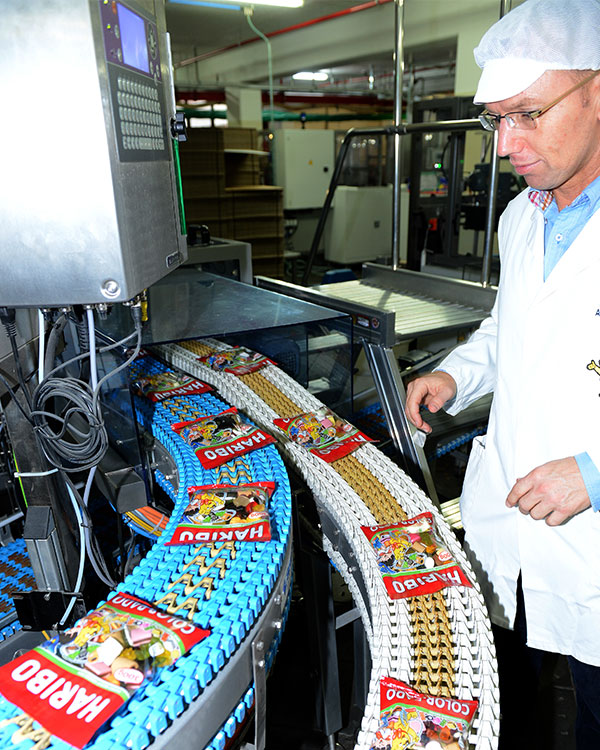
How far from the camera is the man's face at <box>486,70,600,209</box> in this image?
947 mm

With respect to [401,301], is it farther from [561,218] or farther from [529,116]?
[529,116]

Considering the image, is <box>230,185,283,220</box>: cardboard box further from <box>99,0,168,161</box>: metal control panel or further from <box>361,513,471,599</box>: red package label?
<box>361,513,471,599</box>: red package label

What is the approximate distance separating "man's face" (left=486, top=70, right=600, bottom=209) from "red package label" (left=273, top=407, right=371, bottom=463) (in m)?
0.63

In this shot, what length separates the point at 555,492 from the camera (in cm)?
91

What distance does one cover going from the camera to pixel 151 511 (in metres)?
1.30

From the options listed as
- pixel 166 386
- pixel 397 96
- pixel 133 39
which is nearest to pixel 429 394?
pixel 166 386

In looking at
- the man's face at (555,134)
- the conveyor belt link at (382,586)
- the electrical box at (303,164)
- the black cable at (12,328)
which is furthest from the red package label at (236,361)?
the electrical box at (303,164)

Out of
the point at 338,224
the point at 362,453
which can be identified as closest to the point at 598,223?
the point at 362,453

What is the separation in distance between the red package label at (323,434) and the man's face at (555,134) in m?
0.63

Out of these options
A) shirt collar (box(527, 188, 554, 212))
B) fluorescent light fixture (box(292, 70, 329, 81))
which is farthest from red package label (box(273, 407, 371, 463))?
fluorescent light fixture (box(292, 70, 329, 81))

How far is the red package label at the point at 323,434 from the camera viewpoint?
1.27 meters

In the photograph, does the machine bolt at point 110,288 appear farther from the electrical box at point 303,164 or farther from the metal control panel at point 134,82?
the electrical box at point 303,164

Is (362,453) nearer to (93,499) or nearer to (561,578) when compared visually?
(561,578)

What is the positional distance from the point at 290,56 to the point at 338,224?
2242 millimetres
